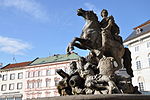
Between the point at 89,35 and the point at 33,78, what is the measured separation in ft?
135

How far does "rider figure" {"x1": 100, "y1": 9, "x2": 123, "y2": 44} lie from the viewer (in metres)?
7.23

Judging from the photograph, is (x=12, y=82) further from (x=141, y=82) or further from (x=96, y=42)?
(x=96, y=42)

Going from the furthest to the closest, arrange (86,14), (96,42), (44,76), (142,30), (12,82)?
(12,82) < (44,76) < (142,30) < (86,14) < (96,42)

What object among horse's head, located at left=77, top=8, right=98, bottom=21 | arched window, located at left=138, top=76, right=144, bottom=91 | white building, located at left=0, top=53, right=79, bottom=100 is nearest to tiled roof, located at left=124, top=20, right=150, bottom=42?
arched window, located at left=138, top=76, right=144, bottom=91

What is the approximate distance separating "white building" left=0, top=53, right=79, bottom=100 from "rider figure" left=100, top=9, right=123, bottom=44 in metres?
34.3

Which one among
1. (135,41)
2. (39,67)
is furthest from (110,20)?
(39,67)

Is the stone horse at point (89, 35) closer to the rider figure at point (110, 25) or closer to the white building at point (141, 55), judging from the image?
the rider figure at point (110, 25)

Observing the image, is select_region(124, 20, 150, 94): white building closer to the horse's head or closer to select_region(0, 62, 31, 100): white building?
select_region(0, 62, 31, 100): white building

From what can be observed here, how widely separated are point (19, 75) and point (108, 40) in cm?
4424

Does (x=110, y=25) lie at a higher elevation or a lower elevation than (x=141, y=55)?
lower

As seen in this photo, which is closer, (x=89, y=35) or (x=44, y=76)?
(x=89, y=35)

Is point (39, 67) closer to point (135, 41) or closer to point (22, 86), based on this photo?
point (22, 86)

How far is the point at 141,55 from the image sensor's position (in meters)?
35.5

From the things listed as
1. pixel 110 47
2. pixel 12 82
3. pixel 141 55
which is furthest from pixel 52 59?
pixel 110 47
